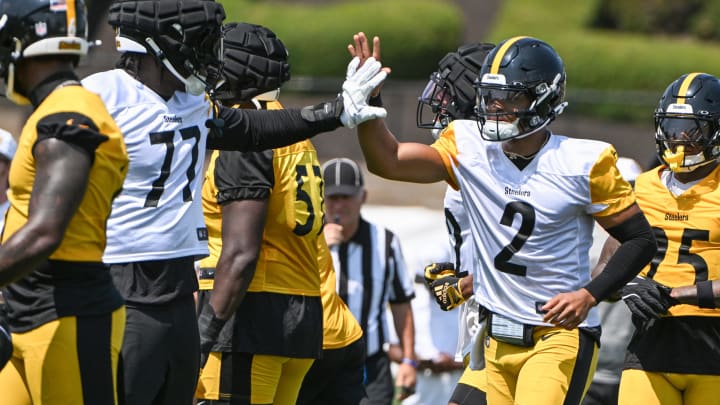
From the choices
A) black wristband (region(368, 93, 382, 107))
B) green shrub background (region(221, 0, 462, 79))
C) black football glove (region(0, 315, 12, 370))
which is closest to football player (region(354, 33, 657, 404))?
black wristband (region(368, 93, 382, 107))

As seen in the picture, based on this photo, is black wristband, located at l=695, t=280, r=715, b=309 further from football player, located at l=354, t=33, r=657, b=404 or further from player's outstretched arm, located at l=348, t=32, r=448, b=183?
player's outstretched arm, located at l=348, t=32, r=448, b=183

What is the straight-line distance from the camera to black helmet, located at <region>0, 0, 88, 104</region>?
161 inches

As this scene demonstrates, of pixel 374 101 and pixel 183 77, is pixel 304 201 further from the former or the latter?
pixel 183 77

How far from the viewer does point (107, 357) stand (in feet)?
13.8

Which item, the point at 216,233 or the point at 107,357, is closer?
the point at 107,357

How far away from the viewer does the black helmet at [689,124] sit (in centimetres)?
608

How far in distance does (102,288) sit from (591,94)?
1720 cm

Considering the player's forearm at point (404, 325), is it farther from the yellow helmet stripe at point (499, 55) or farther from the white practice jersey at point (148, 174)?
the white practice jersey at point (148, 174)

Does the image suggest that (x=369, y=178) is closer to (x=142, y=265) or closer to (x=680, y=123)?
(x=680, y=123)

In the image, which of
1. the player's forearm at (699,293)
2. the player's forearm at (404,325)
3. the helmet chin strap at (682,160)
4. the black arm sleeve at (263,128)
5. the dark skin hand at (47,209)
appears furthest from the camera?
the player's forearm at (404,325)

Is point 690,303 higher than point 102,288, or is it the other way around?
point 102,288

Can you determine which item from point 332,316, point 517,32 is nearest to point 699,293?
point 332,316

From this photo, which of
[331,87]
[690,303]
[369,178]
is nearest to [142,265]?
[690,303]

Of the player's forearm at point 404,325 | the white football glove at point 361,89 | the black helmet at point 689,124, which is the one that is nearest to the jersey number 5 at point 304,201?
the white football glove at point 361,89
